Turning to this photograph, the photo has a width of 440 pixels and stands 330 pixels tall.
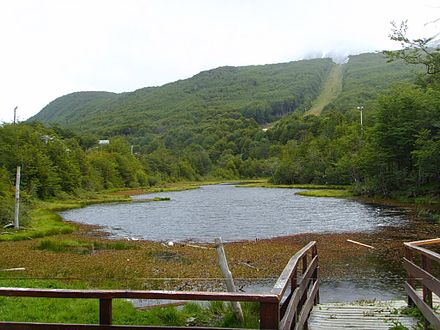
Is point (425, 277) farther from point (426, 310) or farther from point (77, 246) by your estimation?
point (77, 246)

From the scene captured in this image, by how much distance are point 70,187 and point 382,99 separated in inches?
2249

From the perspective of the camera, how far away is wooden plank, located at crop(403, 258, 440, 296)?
673 cm

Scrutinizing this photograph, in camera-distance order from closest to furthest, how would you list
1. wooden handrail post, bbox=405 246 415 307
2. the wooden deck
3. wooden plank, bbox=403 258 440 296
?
wooden plank, bbox=403 258 440 296
the wooden deck
wooden handrail post, bbox=405 246 415 307

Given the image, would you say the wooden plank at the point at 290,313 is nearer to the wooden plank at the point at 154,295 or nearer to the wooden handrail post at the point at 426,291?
the wooden plank at the point at 154,295

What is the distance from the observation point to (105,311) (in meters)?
4.67

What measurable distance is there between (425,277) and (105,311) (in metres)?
5.45

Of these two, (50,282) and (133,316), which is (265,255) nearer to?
(50,282)

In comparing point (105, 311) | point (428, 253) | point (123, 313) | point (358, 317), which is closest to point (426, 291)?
point (428, 253)

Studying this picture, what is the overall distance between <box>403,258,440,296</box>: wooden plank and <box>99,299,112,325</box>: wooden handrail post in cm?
465

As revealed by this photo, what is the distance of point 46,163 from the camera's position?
7544cm

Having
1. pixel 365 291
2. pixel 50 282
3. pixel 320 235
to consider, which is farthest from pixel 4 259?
pixel 320 235

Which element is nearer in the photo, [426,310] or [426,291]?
[426,310]

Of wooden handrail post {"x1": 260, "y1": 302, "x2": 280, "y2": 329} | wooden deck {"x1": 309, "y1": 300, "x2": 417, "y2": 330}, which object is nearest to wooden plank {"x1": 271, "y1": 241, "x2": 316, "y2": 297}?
wooden handrail post {"x1": 260, "y1": 302, "x2": 280, "y2": 329}

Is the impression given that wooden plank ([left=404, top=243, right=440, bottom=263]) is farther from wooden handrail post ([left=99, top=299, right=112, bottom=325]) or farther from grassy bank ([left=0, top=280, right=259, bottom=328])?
wooden handrail post ([left=99, top=299, right=112, bottom=325])
